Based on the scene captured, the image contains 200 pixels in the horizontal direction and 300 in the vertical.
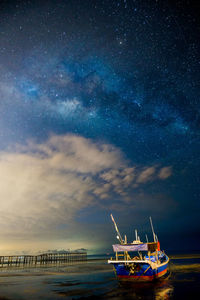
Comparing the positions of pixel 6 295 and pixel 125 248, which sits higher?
pixel 125 248

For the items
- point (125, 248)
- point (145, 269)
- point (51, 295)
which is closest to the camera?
point (51, 295)

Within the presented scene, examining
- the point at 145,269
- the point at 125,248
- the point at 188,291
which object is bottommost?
the point at 188,291

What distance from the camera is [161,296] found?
50.1 ft

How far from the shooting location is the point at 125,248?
21.8m

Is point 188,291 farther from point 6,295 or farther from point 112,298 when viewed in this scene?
point 6,295

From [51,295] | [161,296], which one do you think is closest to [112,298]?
[161,296]

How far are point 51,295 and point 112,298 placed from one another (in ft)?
19.3

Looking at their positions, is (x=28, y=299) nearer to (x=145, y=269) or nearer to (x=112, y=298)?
(x=112, y=298)

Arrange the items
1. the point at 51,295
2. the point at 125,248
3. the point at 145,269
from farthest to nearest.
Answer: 1. the point at 125,248
2. the point at 145,269
3. the point at 51,295

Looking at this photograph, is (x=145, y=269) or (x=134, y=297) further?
(x=145, y=269)

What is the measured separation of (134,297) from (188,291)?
601cm

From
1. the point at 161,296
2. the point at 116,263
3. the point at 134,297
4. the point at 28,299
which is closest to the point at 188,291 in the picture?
the point at 161,296

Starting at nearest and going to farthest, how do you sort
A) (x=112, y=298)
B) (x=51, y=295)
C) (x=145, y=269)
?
1. (x=112, y=298)
2. (x=51, y=295)
3. (x=145, y=269)

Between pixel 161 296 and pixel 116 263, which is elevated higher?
pixel 116 263
